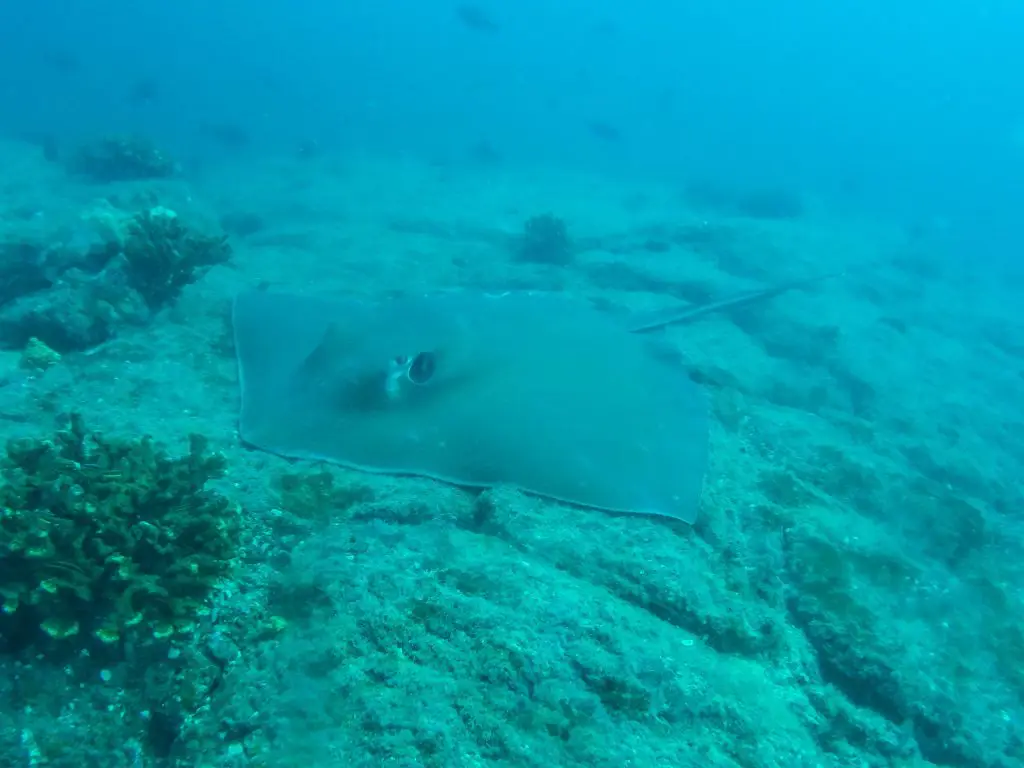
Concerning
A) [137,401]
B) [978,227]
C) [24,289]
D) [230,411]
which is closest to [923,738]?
[230,411]

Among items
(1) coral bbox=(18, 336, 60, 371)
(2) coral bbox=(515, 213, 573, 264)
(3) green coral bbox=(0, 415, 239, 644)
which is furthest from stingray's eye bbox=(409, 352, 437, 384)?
(2) coral bbox=(515, 213, 573, 264)

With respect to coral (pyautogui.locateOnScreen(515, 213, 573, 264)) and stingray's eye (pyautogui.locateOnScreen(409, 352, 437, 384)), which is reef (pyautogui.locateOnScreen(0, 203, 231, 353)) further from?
coral (pyautogui.locateOnScreen(515, 213, 573, 264))

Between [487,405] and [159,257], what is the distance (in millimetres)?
5043

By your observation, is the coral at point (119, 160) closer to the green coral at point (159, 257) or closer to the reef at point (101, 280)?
the reef at point (101, 280)

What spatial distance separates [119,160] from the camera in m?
17.3

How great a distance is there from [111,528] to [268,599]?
85 centimetres

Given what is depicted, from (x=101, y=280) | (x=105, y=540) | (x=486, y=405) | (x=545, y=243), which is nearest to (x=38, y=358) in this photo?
(x=101, y=280)

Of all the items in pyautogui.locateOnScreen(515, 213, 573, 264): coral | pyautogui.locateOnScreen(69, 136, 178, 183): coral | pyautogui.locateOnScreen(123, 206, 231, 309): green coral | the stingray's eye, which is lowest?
pyautogui.locateOnScreen(69, 136, 178, 183): coral

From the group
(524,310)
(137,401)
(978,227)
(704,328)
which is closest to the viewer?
(137,401)

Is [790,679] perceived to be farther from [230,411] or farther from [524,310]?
[230,411]

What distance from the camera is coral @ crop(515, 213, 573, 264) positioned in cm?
1282

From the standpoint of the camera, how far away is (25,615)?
2961mm

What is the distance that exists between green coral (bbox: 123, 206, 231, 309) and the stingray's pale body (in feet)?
6.97

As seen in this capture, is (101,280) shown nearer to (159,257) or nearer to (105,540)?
(159,257)
